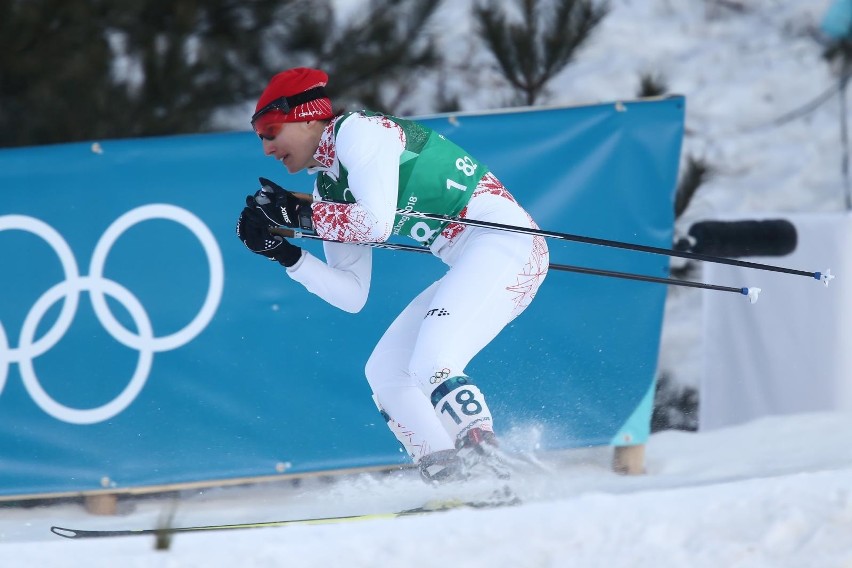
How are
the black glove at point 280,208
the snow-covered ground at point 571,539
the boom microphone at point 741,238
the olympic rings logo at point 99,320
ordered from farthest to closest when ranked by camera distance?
the boom microphone at point 741,238 → the olympic rings logo at point 99,320 → the black glove at point 280,208 → the snow-covered ground at point 571,539

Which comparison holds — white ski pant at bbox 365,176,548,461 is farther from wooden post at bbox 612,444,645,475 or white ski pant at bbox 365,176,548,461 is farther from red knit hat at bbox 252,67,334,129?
wooden post at bbox 612,444,645,475

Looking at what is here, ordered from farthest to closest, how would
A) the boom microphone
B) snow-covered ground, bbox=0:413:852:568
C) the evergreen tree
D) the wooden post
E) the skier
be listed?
the evergreen tree < the boom microphone < the wooden post < the skier < snow-covered ground, bbox=0:413:852:568

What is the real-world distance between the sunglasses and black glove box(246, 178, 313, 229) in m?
0.19

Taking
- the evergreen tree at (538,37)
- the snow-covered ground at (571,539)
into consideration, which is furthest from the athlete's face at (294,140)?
the evergreen tree at (538,37)

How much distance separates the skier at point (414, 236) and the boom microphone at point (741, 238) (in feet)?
6.21

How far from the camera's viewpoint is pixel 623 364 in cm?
554

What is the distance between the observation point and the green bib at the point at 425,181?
13.7 feet

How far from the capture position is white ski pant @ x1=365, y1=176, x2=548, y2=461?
407 cm

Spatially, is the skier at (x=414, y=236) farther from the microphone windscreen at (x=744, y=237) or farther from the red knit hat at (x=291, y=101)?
the microphone windscreen at (x=744, y=237)

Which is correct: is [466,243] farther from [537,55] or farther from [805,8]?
[805,8]

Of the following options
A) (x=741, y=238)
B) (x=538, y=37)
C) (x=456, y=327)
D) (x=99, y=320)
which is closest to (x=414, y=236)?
(x=456, y=327)

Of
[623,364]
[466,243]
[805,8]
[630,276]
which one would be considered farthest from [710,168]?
[805,8]

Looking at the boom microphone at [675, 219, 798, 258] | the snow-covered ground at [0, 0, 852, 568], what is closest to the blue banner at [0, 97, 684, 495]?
the snow-covered ground at [0, 0, 852, 568]

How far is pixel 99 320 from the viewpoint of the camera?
526 cm
